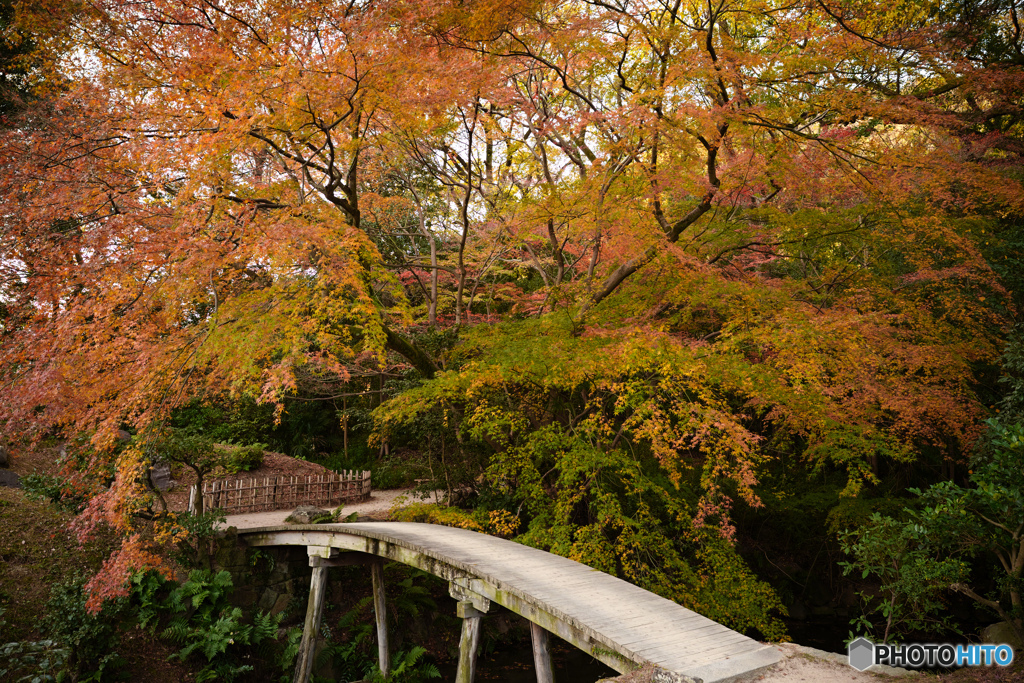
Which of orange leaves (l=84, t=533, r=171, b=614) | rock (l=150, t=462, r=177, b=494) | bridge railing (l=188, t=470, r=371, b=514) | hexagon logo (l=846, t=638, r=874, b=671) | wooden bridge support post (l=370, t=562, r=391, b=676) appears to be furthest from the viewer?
rock (l=150, t=462, r=177, b=494)

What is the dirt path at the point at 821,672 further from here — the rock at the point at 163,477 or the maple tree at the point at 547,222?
the rock at the point at 163,477

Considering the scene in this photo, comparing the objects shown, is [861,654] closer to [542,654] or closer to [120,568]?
[542,654]

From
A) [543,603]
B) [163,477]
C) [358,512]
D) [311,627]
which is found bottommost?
[311,627]

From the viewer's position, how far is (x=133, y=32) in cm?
659

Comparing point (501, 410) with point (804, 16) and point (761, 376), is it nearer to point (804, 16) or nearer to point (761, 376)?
point (761, 376)

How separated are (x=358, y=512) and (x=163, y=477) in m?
5.24

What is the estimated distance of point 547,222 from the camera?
9.20 metres

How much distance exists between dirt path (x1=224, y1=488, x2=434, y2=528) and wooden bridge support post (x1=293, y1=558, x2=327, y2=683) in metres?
1.88

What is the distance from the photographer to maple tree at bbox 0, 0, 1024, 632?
6363 millimetres

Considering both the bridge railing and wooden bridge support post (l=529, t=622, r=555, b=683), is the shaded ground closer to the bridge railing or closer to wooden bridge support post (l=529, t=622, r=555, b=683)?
wooden bridge support post (l=529, t=622, r=555, b=683)

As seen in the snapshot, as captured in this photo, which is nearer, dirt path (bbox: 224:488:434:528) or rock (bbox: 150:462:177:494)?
dirt path (bbox: 224:488:434:528)

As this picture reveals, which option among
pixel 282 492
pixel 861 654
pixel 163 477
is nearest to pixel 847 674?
pixel 861 654

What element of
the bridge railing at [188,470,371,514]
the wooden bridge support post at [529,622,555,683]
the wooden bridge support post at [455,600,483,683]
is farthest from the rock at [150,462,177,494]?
the wooden bridge support post at [529,622,555,683]

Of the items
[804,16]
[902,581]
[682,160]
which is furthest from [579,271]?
[902,581]
